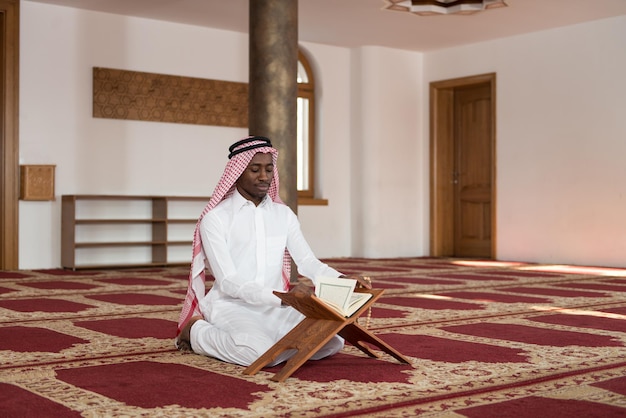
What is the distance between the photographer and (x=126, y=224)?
31.9 feet

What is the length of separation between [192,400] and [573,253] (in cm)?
831

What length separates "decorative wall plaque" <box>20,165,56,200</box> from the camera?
9008mm

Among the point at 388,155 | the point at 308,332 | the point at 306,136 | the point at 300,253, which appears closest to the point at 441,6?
the point at 388,155

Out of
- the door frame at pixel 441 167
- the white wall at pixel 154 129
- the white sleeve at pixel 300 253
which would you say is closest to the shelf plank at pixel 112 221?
the white wall at pixel 154 129

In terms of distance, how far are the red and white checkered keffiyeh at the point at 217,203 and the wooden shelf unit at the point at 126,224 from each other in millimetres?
5403

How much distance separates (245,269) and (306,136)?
26.7 feet

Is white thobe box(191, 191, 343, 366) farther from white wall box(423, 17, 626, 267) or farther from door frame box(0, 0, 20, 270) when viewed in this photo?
white wall box(423, 17, 626, 267)

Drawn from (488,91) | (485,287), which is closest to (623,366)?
(485,287)

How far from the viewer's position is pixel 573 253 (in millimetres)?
10375

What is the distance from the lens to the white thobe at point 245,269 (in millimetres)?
3533

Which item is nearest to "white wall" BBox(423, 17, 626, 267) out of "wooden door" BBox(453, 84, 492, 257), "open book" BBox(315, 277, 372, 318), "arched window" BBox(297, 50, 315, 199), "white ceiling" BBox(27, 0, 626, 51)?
"white ceiling" BBox(27, 0, 626, 51)

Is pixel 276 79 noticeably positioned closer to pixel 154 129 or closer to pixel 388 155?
pixel 154 129

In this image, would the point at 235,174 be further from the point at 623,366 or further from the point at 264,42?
the point at 264,42

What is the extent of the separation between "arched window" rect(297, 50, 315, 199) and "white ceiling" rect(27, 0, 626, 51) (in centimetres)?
56
